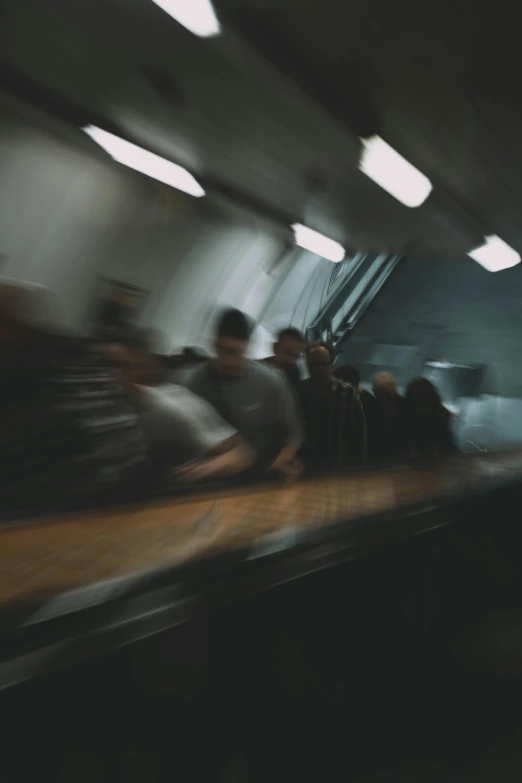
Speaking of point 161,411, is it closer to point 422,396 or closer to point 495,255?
point 422,396

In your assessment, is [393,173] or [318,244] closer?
[393,173]

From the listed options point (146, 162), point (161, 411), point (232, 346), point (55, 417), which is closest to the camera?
point (55, 417)

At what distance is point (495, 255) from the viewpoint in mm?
6203

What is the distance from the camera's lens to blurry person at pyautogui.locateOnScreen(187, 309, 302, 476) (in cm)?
269

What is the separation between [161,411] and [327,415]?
1.27 meters

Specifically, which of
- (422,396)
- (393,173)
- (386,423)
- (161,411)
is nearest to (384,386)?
(386,423)

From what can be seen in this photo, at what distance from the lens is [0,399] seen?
64.6 inches

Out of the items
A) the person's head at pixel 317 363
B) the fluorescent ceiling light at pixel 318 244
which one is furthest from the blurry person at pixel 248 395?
the fluorescent ceiling light at pixel 318 244

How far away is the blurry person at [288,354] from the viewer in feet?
9.96

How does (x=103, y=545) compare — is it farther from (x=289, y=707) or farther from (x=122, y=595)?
(x=289, y=707)

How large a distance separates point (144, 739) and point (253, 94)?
2.78m

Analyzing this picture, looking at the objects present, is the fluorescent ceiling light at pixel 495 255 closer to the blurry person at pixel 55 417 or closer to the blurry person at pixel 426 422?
the blurry person at pixel 426 422

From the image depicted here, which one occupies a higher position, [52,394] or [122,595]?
[52,394]

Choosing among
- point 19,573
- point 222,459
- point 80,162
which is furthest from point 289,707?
→ point 80,162
